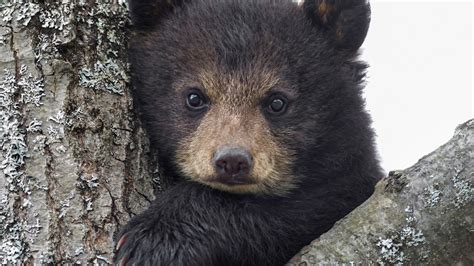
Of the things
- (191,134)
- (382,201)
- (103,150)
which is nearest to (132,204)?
(103,150)

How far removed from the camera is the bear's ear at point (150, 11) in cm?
470

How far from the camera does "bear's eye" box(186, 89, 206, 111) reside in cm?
449

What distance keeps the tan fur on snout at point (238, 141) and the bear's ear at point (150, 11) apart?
718 millimetres

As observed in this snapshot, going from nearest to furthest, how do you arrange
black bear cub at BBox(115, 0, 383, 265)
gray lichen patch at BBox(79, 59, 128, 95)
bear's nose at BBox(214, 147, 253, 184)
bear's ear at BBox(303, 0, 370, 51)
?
1. bear's nose at BBox(214, 147, 253, 184)
2. black bear cub at BBox(115, 0, 383, 265)
3. gray lichen patch at BBox(79, 59, 128, 95)
4. bear's ear at BBox(303, 0, 370, 51)

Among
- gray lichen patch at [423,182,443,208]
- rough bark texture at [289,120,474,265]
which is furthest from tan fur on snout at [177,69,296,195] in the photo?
gray lichen patch at [423,182,443,208]

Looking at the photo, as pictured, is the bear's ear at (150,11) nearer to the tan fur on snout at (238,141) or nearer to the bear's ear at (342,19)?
the tan fur on snout at (238,141)

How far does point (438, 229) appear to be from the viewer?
3.24 meters

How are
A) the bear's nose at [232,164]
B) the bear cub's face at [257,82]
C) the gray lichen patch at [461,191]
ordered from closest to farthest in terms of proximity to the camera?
the gray lichen patch at [461,191]
the bear's nose at [232,164]
the bear cub's face at [257,82]

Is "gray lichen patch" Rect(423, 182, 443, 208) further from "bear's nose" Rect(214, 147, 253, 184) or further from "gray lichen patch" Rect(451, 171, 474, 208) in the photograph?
"bear's nose" Rect(214, 147, 253, 184)

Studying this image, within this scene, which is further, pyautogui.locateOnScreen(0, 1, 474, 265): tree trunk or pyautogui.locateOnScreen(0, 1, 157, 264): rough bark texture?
pyautogui.locateOnScreen(0, 1, 157, 264): rough bark texture

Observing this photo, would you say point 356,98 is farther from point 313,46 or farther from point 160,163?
point 160,163

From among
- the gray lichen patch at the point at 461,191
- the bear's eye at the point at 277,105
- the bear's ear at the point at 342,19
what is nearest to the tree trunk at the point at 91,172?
the gray lichen patch at the point at 461,191

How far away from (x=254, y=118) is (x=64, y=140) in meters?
1.22

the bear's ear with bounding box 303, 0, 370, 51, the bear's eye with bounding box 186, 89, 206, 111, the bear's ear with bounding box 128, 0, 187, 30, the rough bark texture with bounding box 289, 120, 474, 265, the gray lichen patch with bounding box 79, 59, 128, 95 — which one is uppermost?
the bear's ear with bounding box 128, 0, 187, 30
